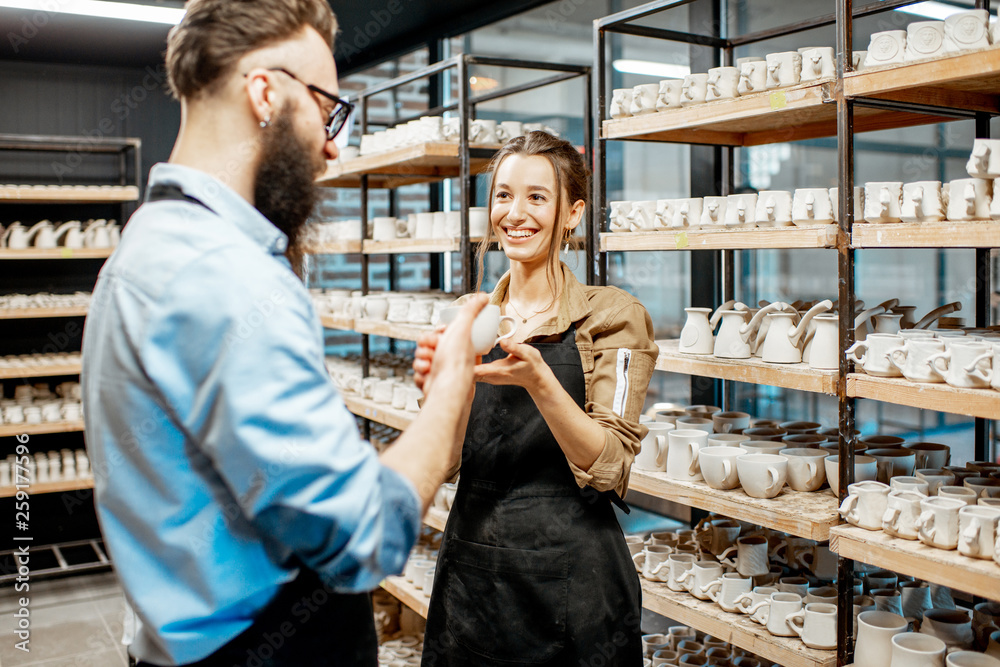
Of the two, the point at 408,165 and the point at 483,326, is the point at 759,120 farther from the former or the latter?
the point at 408,165

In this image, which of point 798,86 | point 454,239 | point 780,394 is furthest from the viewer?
point 780,394

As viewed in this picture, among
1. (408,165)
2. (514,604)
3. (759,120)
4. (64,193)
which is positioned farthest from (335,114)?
(64,193)

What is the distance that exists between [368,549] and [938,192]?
1657 millimetres

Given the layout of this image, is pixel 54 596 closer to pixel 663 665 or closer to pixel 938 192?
pixel 663 665

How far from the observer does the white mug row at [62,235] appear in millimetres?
5121

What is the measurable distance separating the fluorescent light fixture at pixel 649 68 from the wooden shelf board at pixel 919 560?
2398mm

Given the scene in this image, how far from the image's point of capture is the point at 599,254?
2746mm

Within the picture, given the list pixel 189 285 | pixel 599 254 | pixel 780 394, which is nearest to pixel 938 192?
pixel 599 254

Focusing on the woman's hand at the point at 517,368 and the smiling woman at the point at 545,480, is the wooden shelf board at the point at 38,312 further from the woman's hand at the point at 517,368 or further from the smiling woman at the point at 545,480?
the woman's hand at the point at 517,368

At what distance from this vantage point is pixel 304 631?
1.06 meters

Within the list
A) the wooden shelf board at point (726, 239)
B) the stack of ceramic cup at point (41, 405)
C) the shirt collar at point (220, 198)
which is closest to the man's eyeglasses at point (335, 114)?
the shirt collar at point (220, 198)

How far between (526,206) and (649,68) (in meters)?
2.18

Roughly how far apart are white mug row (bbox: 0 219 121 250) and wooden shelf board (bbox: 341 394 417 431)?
2.32 m

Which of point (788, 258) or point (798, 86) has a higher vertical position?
point (798, 86)
